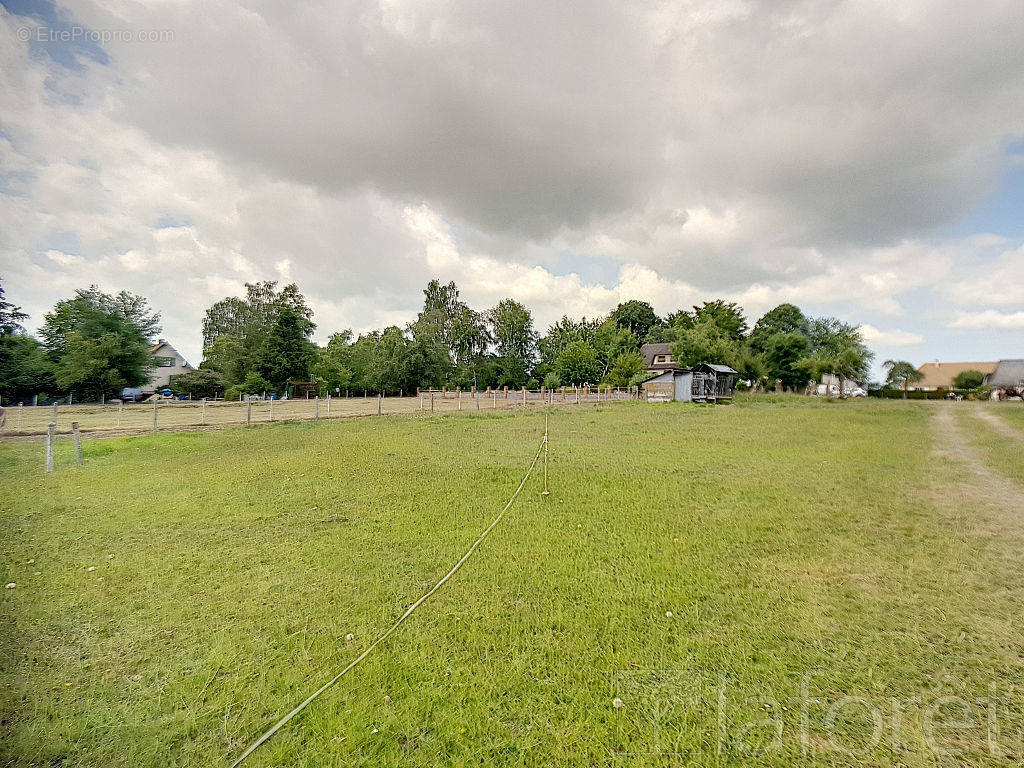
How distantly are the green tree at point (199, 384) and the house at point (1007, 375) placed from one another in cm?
8788

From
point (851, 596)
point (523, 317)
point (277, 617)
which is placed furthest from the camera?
point (523, 317)

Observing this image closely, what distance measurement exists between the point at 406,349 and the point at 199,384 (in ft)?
70.3

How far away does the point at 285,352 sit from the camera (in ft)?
152

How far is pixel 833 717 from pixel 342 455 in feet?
34.1

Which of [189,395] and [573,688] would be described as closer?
[573,688]

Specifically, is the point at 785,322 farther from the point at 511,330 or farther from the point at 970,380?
the point at 511,330

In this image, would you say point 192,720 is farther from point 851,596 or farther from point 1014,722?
Answer: point 851,596

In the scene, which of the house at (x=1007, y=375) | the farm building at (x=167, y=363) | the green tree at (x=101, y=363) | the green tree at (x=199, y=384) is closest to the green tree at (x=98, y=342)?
the green tree at (x=101, y=363)

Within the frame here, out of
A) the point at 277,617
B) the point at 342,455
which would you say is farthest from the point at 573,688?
the point at 342,455

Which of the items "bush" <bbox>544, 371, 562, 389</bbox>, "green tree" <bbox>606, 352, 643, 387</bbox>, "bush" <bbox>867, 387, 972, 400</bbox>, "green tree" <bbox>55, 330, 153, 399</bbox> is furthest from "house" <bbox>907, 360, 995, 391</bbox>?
"green tree" <bbox>55, 330, 153, 399</bbox>

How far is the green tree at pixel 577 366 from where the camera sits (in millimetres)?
57750

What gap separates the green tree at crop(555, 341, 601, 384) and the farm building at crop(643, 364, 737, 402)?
17900mm

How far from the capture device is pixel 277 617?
3480 millimetres

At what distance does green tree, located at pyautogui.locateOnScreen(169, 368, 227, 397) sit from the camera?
44.2 metres
